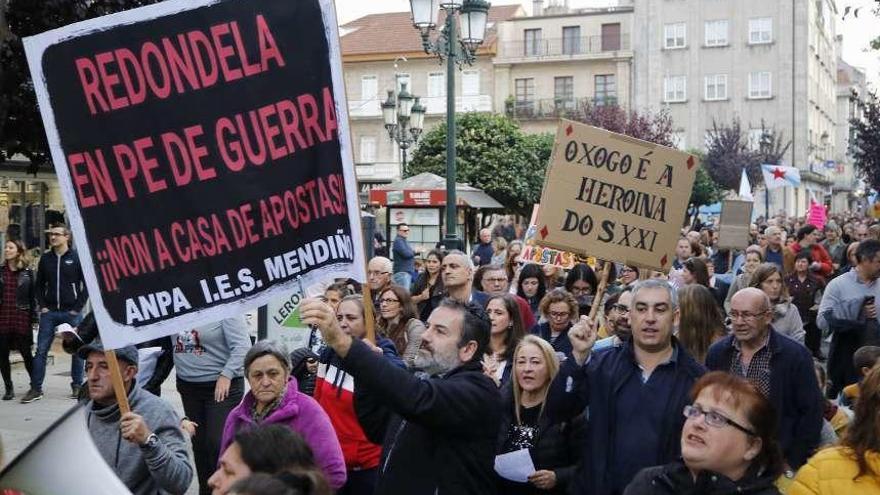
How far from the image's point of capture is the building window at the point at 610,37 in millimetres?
58438

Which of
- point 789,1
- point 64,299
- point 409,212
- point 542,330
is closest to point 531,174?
point 409,212

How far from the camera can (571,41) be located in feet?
191

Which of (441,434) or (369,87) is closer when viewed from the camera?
(441,434)

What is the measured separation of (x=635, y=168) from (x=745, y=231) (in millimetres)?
9602

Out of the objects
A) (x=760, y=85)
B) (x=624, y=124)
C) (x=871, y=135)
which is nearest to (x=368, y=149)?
(x=624, y=124)

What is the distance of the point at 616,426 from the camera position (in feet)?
14.7

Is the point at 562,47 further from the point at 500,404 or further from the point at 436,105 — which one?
the point at 500,404

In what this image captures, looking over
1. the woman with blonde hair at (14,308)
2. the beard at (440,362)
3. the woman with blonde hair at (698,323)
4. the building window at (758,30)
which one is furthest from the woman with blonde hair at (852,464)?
the building window at (758,30)

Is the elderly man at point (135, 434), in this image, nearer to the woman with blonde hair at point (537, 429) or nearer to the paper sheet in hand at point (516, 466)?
the paper sheet in hand at point (516, 466)

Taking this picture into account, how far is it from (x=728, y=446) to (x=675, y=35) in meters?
59.0

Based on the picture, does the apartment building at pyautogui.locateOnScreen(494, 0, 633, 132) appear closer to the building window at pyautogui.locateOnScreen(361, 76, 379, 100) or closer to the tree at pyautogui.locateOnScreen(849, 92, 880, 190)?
the building window at pyautogui.locateOnScreen(361, 76, 379, 100)

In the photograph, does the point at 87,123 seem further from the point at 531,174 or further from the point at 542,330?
the point at 531,174

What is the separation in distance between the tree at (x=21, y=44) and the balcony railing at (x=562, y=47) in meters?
48.4

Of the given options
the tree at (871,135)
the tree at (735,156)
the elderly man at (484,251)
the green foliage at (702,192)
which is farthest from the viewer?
the tree at (735,156)
